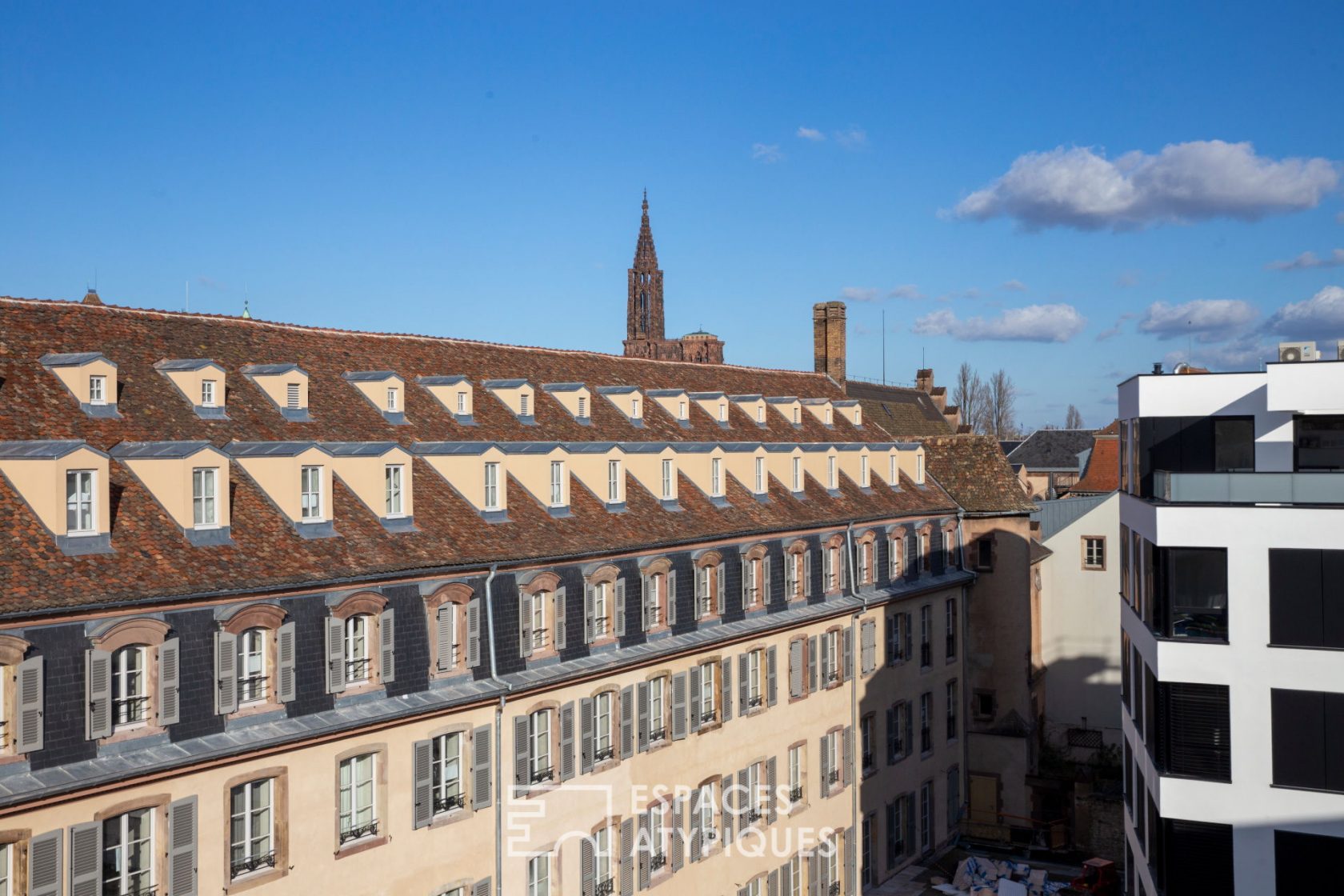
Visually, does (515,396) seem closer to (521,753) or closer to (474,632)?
(474,632)

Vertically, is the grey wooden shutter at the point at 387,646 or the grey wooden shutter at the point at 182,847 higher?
the grey wooden shutter at the point at 387,646

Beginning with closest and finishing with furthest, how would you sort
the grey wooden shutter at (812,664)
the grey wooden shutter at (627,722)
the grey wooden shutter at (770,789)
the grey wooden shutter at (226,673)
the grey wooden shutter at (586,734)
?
the grey wooden shutter at (226,673)
the grey wooden shutter at (586,734)
the grey wooden shutter at (627,722)
the grey wooden shutter at (770,789)
the grey wooden shutter at (812,664)

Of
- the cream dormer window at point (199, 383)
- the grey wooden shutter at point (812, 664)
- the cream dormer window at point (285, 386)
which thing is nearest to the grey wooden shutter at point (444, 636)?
the cream dormer window at point (285, 386)

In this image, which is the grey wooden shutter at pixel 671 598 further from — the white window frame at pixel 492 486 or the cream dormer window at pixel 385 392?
the cream dormer window at pixel 385 392

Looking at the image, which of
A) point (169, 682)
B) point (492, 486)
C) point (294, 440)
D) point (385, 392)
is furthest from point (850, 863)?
Result: point (169, 682)

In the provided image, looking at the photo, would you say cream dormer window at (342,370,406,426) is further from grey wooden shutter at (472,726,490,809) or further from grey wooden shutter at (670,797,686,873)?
grey wooden shutter at (670,797,686,873)

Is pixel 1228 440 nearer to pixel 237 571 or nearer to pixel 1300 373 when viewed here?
pixel 1300 373

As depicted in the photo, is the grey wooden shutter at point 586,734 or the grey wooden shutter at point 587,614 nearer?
the grey wooden shutter at point 586,734

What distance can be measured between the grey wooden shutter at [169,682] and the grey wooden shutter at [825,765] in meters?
25.7

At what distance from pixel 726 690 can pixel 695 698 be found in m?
1.70

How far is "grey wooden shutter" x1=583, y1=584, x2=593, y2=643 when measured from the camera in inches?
1243

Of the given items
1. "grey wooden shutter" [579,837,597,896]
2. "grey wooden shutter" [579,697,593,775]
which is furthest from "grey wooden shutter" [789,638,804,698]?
"grey wooden shutter" [579,837,597,896]

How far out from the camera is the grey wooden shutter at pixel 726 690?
37125mm

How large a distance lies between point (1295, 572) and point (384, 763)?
20.2 m
